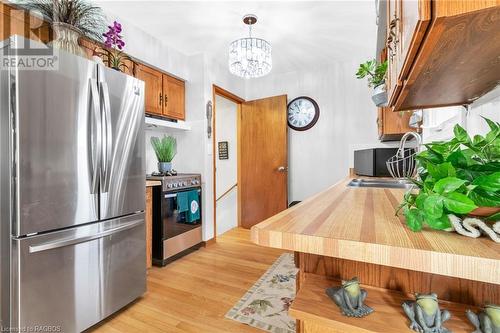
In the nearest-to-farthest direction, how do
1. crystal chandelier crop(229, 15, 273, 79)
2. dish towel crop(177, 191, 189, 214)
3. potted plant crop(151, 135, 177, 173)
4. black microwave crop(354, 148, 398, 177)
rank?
crystal chandelier crop(229, 15, 273, 79) < black microwave crop(354, 148, 398, 177) < dish towel crop(177, 191, 189, 214) < potted plant crop(151, 135, 177, 173)

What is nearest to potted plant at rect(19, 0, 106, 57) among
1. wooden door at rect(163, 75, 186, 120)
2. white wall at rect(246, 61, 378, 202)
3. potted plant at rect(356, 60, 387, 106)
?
wooden door at rect(163, 75, 186, 120)

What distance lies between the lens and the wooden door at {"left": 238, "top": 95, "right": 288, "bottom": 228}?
11.6 feet

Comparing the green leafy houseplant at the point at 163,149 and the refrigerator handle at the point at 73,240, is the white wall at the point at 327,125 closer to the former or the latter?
the green leafy houseplant at the point at 163,149

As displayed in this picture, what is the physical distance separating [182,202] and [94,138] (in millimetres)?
1260

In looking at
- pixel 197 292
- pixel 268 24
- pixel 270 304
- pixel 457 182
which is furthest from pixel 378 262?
pixel 268 24

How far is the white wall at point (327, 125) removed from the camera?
3.28 m

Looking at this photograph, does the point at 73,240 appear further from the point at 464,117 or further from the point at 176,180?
the point at 464,117

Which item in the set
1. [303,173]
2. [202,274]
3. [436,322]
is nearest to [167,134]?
[202,274]

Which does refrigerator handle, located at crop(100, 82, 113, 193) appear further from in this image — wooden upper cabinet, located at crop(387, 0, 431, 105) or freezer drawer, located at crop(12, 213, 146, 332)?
wooden upper cabinet, located at crop(387, 0, 431, 105)

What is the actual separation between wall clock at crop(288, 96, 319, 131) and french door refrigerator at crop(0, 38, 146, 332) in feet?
8.02

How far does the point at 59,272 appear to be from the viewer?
133 centimetres

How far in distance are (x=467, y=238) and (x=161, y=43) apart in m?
3.00

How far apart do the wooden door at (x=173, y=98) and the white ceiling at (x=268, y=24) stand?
15.5 inches

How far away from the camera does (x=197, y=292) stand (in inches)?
76.9
